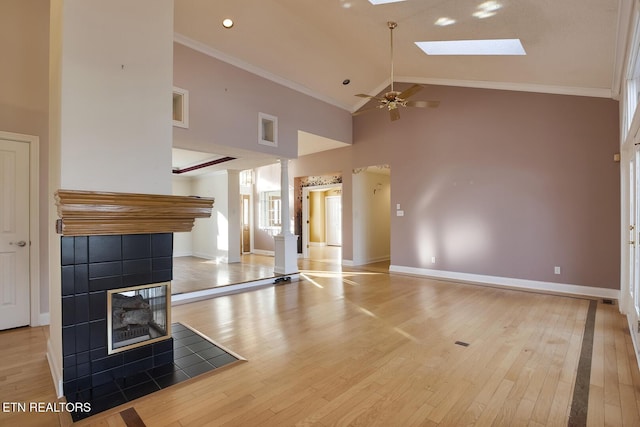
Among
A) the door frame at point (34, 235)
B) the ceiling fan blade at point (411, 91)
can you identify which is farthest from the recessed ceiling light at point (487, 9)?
the door frame at point (34, 235)

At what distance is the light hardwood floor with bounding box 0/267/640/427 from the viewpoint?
76.2 inches

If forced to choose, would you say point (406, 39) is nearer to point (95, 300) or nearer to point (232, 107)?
point (232, 107)

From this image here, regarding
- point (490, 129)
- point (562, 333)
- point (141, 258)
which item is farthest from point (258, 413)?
point (490, 129)

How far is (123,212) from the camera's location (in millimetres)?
2248

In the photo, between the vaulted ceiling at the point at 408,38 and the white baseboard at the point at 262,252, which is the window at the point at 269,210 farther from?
the vaulted ceiling at the point at 408,38

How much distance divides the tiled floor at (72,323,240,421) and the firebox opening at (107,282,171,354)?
0.23 m

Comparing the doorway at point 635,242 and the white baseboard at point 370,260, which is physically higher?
the doorway at point 635,242

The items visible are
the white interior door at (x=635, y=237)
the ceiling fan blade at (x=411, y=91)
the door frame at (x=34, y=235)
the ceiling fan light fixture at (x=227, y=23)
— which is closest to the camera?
the white interior door at (x=635, y=237)

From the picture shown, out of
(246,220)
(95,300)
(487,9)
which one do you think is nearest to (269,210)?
→ (246,220)

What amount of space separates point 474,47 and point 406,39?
3.10 ft

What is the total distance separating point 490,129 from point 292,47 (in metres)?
3.57

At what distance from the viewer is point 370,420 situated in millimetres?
1869

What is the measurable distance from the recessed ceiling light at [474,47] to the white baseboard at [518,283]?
11.1 feet

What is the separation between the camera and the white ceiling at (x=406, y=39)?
3.31 metres
